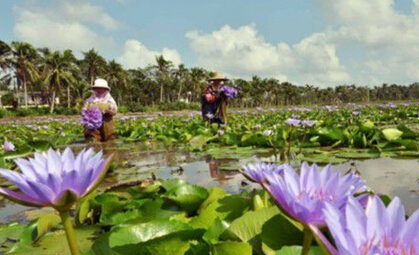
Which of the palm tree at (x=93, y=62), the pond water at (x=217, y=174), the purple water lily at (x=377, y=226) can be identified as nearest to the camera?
the purple water lily at (x=377, y=226)

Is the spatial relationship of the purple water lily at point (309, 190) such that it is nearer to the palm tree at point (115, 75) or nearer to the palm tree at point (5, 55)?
the palm tree at point (5, 55)

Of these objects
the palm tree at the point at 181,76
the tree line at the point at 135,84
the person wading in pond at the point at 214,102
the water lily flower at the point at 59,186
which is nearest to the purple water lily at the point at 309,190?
the water lily flower at the point at 59,186

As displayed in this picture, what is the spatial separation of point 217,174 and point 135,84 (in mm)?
56961

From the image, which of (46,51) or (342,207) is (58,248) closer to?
(342,207)

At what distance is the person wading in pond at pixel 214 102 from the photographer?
20.2 feet

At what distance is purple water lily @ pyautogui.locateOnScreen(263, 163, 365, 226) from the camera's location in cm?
46

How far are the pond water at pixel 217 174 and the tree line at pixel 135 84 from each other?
115 ft

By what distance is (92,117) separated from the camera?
5.60 meters

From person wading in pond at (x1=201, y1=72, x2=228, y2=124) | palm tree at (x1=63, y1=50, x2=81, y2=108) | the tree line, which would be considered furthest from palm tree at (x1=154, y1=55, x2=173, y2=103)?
person wading in pond at (x1=201, y1=72, x2=228, y2=124)

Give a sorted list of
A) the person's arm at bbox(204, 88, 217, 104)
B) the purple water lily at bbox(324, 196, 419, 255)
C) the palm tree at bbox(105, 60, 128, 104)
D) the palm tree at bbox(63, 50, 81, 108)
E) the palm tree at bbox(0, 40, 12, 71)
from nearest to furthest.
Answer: the purple water lily at bbox(324, 196, 419, 255) → the person's arm at bbox(204, 88, 217, 104) → the palm tree at bbox(0, 40, 12, 71) → the palm tree at bbox(63, 50, 81, 108) → the palm tree at bbox(105, 60, 128, 104)

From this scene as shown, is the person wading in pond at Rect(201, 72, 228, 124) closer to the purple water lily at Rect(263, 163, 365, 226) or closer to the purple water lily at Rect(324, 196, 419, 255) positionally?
the purple water lily at Rect(263, 163, 365, 226)

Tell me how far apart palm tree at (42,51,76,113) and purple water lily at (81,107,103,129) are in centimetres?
3336

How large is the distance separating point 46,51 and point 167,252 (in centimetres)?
4214

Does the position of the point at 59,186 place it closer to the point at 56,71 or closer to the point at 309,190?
the point at 309,190
